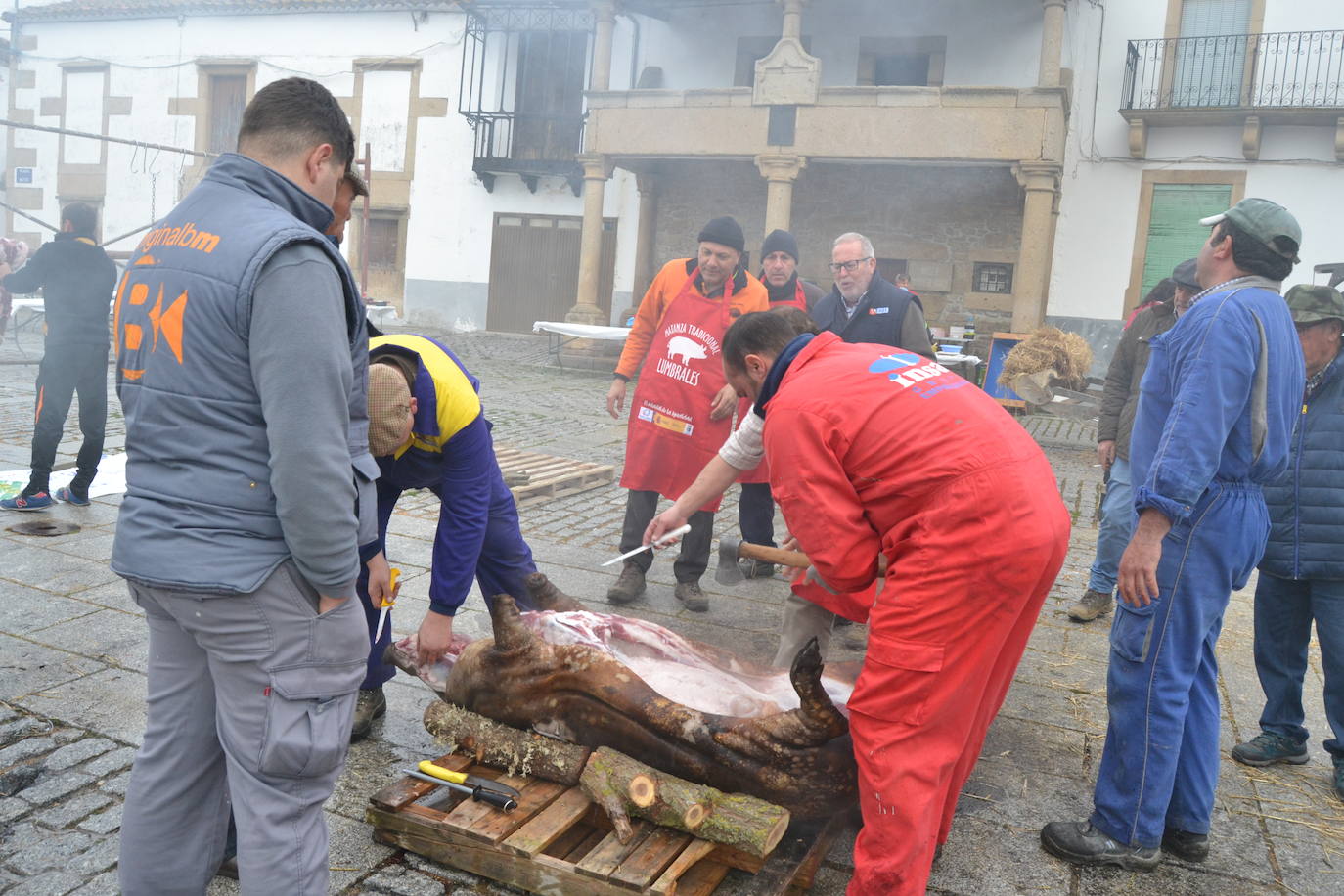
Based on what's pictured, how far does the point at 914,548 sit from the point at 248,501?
1.52 metres

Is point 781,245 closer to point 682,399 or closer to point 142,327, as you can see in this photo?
point 682,399

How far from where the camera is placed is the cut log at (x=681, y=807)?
2.70 meters

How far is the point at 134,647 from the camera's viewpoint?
417 centimetres

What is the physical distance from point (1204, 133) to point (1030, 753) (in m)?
17.6

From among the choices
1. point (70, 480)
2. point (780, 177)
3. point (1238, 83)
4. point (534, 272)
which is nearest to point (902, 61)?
point (780, 177)

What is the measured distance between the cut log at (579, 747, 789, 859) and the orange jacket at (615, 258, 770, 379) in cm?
277

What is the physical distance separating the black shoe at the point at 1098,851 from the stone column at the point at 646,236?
19.3 m

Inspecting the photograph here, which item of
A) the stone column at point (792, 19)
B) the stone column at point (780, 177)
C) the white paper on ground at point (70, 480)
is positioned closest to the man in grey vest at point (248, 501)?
the white paper on ground at point (70, 480)

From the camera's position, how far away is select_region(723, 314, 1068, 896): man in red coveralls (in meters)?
2.51

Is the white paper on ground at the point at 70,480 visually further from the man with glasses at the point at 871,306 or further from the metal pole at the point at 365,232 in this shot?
the metal pole at the point at 365,232

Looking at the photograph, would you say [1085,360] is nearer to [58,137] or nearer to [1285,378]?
[1285,378]

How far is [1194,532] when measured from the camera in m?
2.93

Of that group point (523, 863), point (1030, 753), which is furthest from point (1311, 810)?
point (523, 863)

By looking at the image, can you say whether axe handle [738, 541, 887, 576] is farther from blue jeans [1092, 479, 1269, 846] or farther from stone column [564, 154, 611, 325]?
stone column [564, 154, 611, 325]
